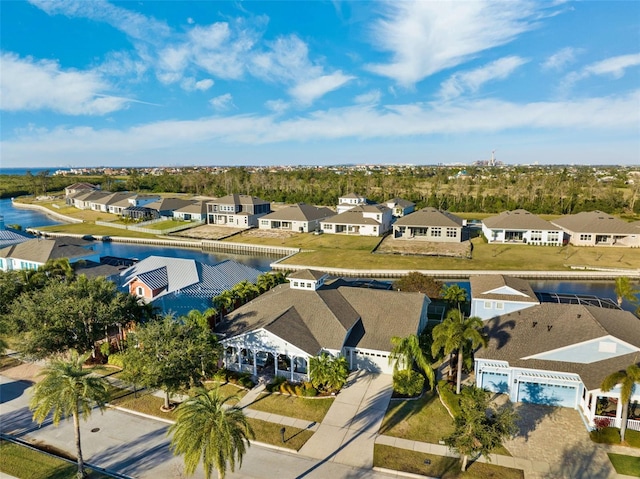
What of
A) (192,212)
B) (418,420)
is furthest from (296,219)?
(418,420)

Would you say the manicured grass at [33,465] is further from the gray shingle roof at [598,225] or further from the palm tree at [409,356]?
the gray shingle roof at [598,225]

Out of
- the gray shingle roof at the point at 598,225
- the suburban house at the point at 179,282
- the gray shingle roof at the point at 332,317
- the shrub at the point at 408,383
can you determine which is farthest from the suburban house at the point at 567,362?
the gray shingle roof at the point at 598,225

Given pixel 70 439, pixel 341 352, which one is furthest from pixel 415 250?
pixel 70 439

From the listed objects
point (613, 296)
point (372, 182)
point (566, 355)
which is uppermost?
point (372, 182)

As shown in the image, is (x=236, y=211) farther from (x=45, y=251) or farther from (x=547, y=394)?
(x=547, y=394)

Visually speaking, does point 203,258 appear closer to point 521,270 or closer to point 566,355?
point 521,270

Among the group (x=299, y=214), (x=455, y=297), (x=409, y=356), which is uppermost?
(x=299, y=214)
